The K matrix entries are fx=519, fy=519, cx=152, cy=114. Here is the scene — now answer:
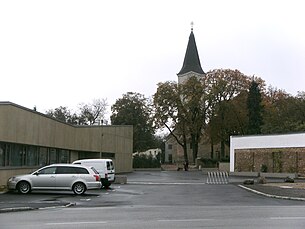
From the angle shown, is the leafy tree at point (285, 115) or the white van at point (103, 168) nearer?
the white van at point (103, 168)

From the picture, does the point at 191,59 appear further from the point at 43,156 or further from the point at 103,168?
the point at 103,168

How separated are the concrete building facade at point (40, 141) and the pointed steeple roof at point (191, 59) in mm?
41906

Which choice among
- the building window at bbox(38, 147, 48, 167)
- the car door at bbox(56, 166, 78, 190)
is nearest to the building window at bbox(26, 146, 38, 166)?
the building window at bbox(38, 147, 48, 167)

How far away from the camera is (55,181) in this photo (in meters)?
26.5

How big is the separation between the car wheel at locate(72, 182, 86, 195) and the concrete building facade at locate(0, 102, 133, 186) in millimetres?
5665

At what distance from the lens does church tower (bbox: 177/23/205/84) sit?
10044cm

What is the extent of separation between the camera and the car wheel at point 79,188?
87.3 feet

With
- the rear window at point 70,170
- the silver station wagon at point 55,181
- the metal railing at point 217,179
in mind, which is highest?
the rear window at point 70,170

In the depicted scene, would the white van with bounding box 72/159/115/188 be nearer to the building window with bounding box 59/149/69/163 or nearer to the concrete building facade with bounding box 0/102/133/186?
the concrete building facade with bounding box 0/102/133/186

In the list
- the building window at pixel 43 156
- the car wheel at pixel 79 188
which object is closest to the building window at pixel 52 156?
the building window at pixel 43 156

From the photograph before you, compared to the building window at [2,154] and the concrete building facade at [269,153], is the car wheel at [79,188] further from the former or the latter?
the concrete building facade at [269,153]

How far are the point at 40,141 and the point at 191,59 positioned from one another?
67423 millimetres

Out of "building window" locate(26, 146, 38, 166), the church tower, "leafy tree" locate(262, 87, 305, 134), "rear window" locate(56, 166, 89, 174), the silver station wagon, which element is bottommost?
the silver station wagon

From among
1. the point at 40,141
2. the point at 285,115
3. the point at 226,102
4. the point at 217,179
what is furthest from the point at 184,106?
the point at 40,141
